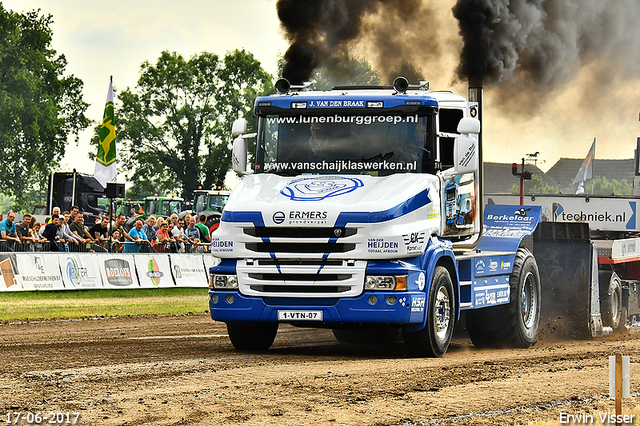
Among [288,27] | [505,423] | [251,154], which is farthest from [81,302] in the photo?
[505,423]

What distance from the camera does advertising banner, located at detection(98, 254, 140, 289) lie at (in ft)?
74.6

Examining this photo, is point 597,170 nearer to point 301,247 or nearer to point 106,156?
point 106,156

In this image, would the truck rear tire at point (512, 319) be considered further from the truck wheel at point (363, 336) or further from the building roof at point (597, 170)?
the building roof at point (597, 170)

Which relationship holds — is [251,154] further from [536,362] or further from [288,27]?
[288,27]

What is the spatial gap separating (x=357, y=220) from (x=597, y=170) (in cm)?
15389

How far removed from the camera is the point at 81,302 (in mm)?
21031

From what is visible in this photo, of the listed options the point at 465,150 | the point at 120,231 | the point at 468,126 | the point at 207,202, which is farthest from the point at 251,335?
the point at 207,202

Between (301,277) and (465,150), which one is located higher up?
(465,150)

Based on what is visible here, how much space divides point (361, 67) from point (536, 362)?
9.74 metres

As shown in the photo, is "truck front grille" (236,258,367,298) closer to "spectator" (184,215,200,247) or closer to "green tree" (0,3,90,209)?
"spectator" (184,215,200,247)

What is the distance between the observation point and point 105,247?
23.6 metres

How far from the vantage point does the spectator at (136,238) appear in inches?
958

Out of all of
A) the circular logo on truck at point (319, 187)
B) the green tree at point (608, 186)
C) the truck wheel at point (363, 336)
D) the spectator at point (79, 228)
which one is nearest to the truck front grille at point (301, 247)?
the circular logo on truck at point (319, 187)

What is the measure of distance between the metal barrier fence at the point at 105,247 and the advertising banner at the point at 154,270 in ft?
1.55
